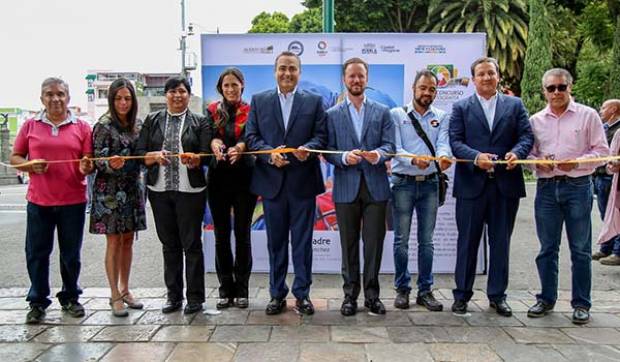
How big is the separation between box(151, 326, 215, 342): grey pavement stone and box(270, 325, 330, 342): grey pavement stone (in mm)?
516

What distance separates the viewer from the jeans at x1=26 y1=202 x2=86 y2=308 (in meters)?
4.33

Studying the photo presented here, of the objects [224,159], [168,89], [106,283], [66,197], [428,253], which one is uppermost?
[168,89]

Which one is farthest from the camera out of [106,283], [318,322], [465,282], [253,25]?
[253,25]

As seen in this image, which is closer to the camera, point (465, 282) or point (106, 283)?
point (465, 282)

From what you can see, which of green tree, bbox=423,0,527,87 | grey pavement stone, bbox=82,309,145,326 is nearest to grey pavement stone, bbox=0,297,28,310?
grey pavement stone, bbox=82,309,145,326

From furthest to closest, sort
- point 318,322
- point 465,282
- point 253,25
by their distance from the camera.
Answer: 1. point 253,25
2. point 465,282
3. point 318,322

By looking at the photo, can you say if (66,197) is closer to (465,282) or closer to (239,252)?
(239,252)

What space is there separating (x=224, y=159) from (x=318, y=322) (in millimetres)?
1546

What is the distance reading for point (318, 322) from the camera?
4219 millimetres

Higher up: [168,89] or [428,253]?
[168,89]

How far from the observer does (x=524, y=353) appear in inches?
141

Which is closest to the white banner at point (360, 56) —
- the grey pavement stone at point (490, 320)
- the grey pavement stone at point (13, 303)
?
the grey pavement stone at point (490, 320)

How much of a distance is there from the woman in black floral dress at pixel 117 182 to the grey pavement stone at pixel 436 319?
8.01ft

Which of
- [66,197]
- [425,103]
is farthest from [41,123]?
[425,103]
